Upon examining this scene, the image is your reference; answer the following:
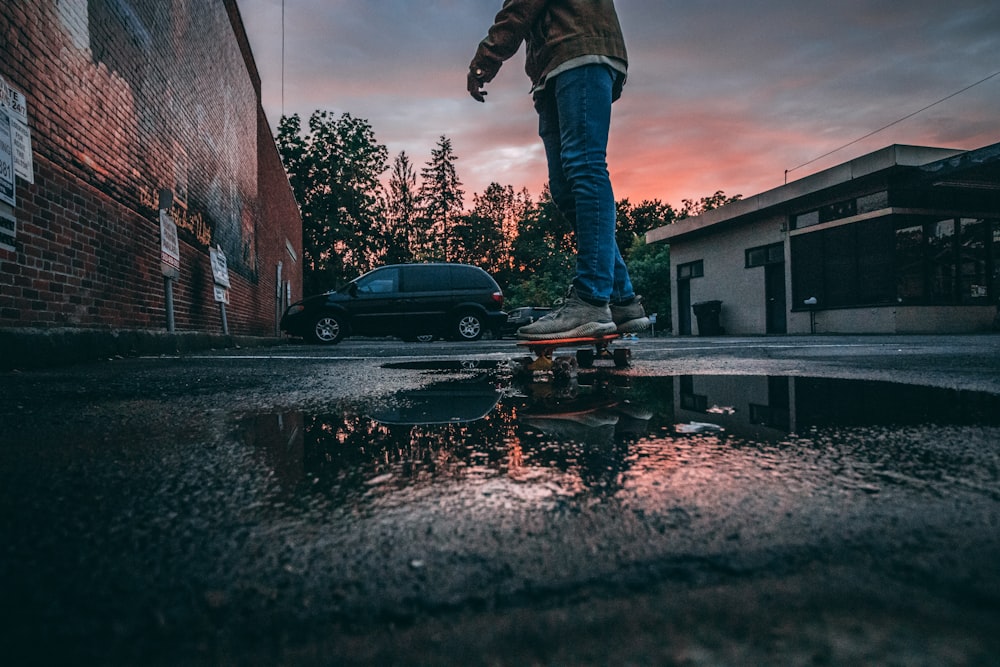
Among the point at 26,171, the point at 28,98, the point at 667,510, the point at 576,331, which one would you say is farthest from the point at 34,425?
the point at 28,98

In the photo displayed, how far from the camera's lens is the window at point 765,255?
18125mm

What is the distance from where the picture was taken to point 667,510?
2.13 ft

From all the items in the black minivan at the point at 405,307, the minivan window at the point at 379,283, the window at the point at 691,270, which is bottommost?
the black minivan at the point at 405,307

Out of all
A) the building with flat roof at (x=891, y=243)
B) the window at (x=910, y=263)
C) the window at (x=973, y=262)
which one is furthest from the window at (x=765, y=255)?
the window at (x=973, y=262)

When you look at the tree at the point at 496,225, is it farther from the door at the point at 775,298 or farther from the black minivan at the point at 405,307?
the black minivan at the point at 405,307

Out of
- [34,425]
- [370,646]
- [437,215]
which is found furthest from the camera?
[437,215]

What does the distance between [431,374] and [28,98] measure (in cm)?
359

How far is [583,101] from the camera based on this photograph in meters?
2.74

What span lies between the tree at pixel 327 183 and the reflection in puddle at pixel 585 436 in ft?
104

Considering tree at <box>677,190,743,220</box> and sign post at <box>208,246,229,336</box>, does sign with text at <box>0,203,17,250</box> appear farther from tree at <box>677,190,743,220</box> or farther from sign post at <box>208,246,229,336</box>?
tree at <box>677,190,743,220</box>

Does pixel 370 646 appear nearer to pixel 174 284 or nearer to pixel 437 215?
pixel 174 284

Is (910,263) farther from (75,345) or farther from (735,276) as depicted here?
(75,345)

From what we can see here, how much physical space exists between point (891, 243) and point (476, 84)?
1514cm

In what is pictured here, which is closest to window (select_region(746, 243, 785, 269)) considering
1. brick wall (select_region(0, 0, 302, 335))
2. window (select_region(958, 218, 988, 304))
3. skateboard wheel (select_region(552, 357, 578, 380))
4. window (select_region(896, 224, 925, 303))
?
window (select_region(896, 224, 925, 303))
